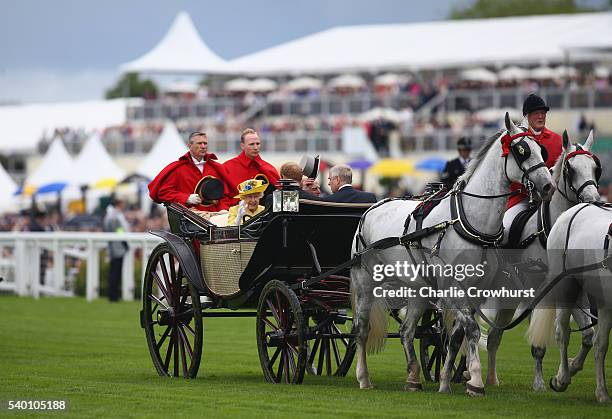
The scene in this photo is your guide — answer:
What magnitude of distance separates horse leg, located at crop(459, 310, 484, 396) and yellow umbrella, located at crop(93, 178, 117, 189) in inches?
1180

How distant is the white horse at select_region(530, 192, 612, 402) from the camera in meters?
10.6

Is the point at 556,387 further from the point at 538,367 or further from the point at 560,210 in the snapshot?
the point at 560,210

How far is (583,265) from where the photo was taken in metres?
10.8

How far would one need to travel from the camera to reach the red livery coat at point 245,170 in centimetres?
1395

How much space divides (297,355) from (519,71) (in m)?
42.2

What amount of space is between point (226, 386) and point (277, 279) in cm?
105

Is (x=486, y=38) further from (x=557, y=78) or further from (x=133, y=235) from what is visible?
(x=133, y=235)

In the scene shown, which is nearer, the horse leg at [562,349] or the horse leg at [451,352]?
the horse leg at [451,352]

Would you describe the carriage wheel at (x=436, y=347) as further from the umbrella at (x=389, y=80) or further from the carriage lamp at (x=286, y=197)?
the umbrella at (x=389, y=80)

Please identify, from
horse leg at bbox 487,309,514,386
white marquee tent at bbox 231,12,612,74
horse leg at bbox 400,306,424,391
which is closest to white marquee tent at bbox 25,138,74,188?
white marquee tent at bbox 231,12,612,74

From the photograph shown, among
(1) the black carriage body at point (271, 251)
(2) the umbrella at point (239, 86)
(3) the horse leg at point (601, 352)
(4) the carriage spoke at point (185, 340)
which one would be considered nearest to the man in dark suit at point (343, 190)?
(1) the black carriage body at point (271, 251)

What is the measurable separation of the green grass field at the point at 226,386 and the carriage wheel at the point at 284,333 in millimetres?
226

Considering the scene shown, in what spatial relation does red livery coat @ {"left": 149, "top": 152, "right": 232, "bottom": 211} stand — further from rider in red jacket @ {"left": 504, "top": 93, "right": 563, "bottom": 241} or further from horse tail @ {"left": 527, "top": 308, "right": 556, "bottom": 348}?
horse tail @ {"left": 527, "top": 308, "right": 556, "bottom": 348}

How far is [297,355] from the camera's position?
1214cm
